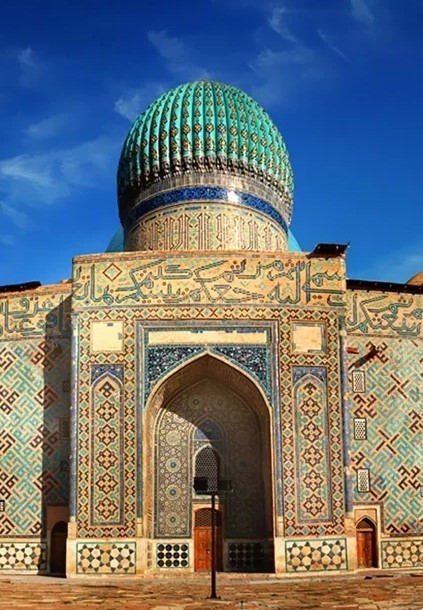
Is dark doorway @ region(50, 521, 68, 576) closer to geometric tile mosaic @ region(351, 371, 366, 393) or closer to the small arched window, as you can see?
the small arched window

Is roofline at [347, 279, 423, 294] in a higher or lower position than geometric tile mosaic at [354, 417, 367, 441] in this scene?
higher

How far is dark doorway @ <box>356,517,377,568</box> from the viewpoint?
11078 millimetres

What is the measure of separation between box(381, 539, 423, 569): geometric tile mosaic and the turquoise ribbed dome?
6275 millimetres

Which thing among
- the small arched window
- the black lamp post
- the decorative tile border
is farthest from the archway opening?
the decorative tile border

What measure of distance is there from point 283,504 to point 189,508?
56.0 inches

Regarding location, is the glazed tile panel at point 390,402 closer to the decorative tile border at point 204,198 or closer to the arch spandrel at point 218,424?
the arch spandrel at point 218,424

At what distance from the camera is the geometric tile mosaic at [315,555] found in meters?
10.2

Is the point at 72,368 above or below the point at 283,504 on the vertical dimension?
above

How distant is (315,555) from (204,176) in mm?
6471

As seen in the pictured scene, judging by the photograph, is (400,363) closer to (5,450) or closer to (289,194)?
(289,194)

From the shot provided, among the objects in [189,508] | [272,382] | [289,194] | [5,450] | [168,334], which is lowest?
[189,508]

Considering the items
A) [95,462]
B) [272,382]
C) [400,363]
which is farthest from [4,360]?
[400,363]

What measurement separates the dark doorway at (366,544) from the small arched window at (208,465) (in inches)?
82.6

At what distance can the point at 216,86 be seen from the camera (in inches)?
568
